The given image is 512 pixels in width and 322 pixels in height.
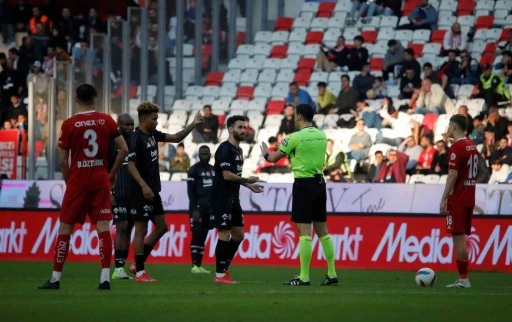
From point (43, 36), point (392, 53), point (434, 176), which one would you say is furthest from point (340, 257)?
point (43, 36)

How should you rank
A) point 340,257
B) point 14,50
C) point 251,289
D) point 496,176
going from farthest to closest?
point 14,50 → point 496,176 → point 340,257 → point 251,289

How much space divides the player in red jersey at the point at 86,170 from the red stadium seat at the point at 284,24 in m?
20.0

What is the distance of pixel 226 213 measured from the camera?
15.9 m

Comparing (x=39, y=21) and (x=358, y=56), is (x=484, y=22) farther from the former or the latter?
(x=39, y=21)

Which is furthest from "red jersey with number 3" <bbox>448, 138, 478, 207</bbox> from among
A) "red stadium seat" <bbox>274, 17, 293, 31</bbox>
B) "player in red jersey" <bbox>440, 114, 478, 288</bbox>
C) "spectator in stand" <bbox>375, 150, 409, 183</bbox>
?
"red stadium seat" <bbox>274, 17, 293, 31</bbox>

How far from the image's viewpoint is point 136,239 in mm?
16297

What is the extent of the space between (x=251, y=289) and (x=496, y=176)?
36.0 ft

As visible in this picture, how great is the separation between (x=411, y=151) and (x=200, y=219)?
6974mm

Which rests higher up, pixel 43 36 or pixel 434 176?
pixel 43 36

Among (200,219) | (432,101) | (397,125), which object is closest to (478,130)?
(432,101)

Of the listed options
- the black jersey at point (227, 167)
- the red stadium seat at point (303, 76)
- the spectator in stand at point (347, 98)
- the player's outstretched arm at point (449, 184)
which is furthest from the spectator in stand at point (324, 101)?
the player's outstretched arm at point (449, 184)

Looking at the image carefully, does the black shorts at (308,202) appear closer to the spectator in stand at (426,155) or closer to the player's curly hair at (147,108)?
the player's curly hair at (147,108)

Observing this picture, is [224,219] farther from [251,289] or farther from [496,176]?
[496,176]

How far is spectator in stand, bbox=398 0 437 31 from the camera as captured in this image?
3073 cm
